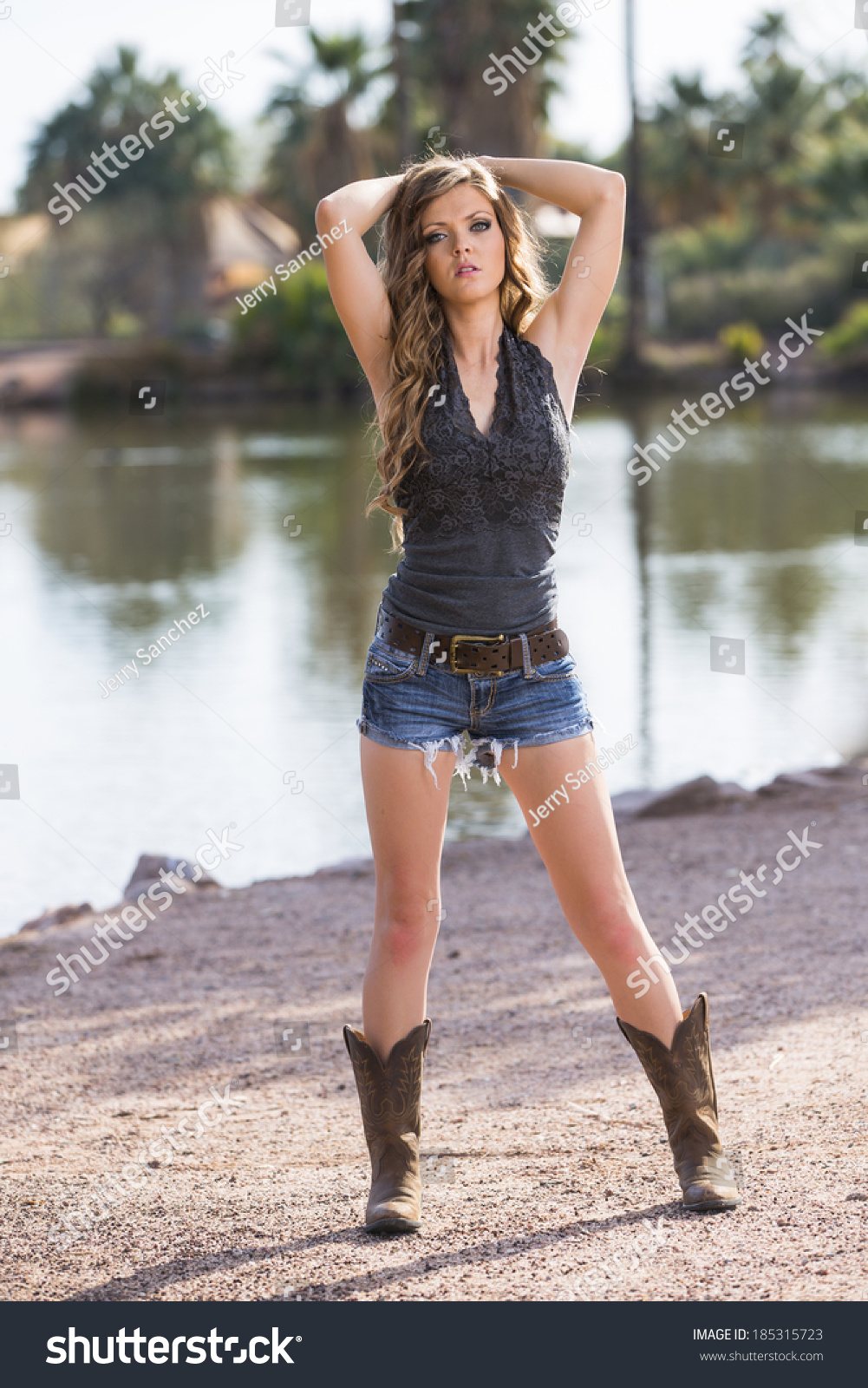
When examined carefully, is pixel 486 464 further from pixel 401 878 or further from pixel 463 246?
pixel 401 878

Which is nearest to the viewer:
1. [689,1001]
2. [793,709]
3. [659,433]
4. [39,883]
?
[689,1001]

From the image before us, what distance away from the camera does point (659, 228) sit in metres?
58.8

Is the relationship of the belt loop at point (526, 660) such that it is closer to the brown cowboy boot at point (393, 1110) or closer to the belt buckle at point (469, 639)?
the belt buckle at point (469, 639)

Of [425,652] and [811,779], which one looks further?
[811,779]

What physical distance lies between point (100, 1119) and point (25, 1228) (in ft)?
2.31

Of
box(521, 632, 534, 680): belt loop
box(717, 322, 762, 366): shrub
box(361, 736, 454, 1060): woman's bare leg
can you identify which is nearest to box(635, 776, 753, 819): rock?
box(361, 736, 454, 1060): woman's bare leg

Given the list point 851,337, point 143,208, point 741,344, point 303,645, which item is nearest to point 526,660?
point 303,645

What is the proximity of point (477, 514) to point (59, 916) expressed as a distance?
354cm

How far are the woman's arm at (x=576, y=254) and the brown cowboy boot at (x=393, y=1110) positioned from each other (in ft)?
4.14

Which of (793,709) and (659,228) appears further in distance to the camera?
(659,228)

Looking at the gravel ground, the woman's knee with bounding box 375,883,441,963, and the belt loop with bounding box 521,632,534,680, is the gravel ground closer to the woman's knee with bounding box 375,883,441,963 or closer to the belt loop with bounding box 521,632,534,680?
the woman's knee with bounding box 375,883,441,963

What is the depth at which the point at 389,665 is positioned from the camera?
112 inches

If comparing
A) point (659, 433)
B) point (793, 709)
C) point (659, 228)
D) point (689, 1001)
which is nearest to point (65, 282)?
point (659, 228)
